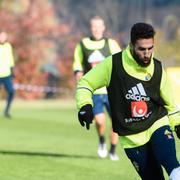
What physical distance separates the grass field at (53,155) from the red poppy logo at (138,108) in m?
2.85

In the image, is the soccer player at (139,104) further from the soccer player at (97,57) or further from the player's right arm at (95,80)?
the soccer player at (97,57)

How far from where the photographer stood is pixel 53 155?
1165cm

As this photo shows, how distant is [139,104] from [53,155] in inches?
212

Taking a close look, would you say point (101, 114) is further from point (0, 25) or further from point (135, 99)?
point (0, 25)

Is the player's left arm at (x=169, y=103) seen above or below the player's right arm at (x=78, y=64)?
above

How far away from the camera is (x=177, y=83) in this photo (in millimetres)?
16562

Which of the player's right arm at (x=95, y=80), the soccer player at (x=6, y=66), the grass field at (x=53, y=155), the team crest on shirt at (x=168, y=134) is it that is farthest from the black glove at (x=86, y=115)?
the soccer player at (x=6, y=66)

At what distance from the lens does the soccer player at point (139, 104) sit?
637cm

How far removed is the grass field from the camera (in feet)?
31.1

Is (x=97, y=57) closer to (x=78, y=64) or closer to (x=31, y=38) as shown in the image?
(x=78, y=64)

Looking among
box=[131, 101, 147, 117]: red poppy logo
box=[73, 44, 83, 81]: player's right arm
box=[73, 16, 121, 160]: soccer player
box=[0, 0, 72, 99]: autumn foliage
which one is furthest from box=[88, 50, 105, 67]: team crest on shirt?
box=[0, 0, 72, 99]: autumn foliage

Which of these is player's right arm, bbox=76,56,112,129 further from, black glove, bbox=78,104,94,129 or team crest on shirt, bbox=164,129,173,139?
team crest on shirt, bbox=164,129,173,139

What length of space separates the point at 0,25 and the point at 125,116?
28.5 meters

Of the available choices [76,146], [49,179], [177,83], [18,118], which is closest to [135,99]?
[49,179]
